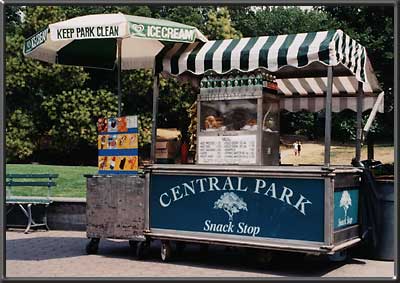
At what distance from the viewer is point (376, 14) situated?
50.5 ft

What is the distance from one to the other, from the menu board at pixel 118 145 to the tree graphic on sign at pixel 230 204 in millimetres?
A: 1300

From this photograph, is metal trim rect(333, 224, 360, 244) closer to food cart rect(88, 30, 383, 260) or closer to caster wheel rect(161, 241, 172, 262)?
food cart rect(88, 30, 383, 260)

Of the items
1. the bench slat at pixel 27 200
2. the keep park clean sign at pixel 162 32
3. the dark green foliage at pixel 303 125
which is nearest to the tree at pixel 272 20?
the dark green foliage at pixel 303 125

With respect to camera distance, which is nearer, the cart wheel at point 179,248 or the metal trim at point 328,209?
the metal trim at point 328,209

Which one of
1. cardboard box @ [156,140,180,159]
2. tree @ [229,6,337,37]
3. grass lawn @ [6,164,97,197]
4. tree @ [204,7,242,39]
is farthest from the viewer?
tree @ [204,7,242,39]

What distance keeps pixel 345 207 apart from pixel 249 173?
1.26 meters

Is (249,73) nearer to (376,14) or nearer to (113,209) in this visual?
(113,209)

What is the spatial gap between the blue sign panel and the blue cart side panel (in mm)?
352

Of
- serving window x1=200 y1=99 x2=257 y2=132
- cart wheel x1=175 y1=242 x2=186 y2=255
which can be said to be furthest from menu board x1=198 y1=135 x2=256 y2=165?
cart wheel x1=175 y1=242 x2=186 y2=255

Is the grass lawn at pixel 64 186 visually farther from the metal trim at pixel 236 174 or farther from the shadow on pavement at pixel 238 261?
the metal trim at pixel 236 174

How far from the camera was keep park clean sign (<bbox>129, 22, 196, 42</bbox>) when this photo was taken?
7.49m

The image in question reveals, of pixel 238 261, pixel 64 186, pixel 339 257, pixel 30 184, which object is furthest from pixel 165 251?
pixel 64 186

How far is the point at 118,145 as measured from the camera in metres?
8.12

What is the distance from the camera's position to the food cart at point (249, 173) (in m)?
6.90
